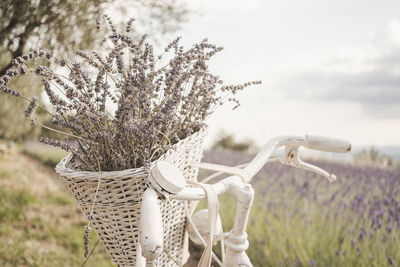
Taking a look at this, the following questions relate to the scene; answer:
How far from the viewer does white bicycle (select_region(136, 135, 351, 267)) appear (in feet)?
2.60

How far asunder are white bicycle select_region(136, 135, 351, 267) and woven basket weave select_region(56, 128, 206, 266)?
0.25 feet

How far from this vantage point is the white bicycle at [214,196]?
2.60 feet

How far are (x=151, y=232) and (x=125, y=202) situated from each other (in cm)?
35

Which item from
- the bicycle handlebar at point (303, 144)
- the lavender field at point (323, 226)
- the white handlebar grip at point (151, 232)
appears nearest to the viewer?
the white handlebar grip at point (151, 232)

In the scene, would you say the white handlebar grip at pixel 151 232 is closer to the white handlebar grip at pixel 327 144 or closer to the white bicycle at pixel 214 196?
the white bicycle at pixel 214 196

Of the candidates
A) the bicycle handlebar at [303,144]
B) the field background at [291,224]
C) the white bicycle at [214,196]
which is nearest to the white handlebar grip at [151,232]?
the white bicycle at [214,196]

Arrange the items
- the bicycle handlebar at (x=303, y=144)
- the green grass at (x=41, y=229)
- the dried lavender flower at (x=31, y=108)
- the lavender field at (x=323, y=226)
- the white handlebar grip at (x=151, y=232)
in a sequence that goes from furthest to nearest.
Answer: the green grass at (x=41, y=229)
the lavender field at (x=323, y=226)
the bicycle handlebar at (x=303, y=144)
the dried lavender flower at (x=31, y=108)
the white handlebar grip at (x=151, y=232)

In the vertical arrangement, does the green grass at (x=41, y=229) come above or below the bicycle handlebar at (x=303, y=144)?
below

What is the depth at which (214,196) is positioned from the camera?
3.27 feet

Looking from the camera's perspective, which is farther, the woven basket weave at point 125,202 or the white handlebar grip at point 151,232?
the woven basket weave at point 125,202

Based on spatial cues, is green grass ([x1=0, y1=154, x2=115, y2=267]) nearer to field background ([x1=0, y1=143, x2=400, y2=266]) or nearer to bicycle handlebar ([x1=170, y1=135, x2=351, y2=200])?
field background ([x1=0, y1=143, x2=400, y2=266])

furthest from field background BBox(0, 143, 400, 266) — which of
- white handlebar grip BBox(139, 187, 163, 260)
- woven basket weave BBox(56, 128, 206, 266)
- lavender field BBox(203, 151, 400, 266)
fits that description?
white handlebar grip BBox(139, 187, 163, 260)

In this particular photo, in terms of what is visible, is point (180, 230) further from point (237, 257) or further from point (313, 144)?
point (313, 144)

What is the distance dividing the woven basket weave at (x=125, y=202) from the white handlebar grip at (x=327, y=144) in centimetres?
49
